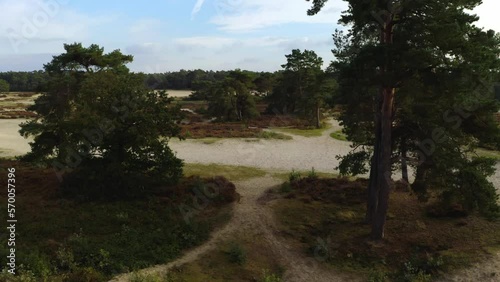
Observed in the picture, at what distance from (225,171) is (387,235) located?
1346 cm

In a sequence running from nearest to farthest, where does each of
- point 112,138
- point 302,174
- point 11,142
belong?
point 112,138 → point 302,174 → point 11,142

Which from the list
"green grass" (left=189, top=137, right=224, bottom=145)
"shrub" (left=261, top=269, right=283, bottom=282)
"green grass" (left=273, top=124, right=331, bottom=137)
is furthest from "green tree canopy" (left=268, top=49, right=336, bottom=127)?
"shrub" (left=261, top=269, right=283, bottom=282)

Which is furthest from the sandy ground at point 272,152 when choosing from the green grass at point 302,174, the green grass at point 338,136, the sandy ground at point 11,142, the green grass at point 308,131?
the sandy ground at point 11,142

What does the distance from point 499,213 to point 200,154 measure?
2423 centimetres

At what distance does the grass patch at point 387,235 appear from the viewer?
1429cm

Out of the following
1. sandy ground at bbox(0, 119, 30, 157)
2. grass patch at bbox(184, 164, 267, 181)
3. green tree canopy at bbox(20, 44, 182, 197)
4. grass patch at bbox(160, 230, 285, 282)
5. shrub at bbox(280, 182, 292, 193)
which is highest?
green tree canopy at bbox(20, 44, 182, 197)

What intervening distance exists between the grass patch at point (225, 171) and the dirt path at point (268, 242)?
4.27m

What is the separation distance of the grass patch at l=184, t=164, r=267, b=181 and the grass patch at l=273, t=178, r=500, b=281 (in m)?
5.14

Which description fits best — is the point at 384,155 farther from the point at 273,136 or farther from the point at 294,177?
the point at 273,136

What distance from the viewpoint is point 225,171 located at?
27.5 m

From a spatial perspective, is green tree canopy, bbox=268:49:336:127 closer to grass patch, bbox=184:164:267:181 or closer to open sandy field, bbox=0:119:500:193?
open sandy field, bbox=0:119:500:193

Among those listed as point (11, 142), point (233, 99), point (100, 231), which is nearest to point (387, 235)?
point (100, 231)

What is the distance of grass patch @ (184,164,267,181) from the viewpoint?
1032 inches

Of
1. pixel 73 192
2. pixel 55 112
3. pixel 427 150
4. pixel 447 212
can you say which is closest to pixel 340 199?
pixel 447 212
